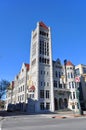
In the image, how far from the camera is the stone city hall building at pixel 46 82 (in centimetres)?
6118

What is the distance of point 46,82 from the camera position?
210ft

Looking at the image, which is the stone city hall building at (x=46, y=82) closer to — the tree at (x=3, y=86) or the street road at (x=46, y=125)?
the tree at (x=3, y=86)

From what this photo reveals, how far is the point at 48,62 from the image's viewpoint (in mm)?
68938

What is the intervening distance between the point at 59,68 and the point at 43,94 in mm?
15538

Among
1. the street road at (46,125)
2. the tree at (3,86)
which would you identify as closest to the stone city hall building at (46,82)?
the tree at (3,86)

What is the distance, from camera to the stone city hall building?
61.2 m

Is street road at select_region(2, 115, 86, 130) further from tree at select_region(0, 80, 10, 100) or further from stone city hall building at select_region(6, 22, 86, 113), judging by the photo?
tree at select_region(0, 80, 10, 100)

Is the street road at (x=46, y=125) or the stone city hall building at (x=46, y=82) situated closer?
the street road at (x=46, y=125)

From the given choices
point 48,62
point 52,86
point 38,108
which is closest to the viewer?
point 38,108

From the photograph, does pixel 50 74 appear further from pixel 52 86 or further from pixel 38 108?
pixel 38 108

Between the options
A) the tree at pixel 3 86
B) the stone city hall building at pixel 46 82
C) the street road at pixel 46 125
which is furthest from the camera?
the tree at pixel 3 86

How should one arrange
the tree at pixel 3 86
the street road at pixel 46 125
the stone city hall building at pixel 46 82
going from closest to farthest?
the street road at pixel 46 125 < the stone city hall building at pixel 46 82 < the tree at pixel 3 86

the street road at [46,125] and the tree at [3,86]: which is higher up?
the tree at [3,86]

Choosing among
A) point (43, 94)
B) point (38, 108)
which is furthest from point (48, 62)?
point (38, 108)
